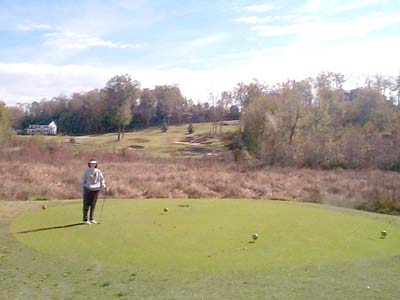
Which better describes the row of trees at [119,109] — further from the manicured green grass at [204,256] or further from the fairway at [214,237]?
the manicured green grass at [204,256]

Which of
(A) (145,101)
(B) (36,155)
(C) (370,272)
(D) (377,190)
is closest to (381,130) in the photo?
(D) (377,190)

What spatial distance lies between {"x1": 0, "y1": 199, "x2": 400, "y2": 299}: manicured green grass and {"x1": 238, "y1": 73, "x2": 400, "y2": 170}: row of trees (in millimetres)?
23640

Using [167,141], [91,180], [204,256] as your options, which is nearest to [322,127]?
[167,141]

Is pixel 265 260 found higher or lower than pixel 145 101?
lower

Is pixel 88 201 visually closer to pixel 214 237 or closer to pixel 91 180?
pixel 91 180

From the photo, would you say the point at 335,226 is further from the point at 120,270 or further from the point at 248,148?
the point at 248,148

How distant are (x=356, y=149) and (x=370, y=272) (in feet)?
99.7

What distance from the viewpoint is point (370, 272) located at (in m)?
8.05

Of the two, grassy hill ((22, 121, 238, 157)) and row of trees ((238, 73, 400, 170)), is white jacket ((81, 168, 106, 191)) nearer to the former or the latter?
row of trees ((238, 73, 400, 170))

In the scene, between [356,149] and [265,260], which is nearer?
[265,260]

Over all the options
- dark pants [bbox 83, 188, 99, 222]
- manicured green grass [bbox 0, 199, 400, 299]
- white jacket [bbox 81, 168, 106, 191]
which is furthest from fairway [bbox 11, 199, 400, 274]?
white jacket [bbox 81, 168, 106, 191]

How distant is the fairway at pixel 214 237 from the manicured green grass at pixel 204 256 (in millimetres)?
24

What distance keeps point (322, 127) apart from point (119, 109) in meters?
35.0

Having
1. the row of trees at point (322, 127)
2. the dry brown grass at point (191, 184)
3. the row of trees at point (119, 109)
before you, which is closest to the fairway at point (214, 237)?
the dry brown grass at point (191, 184)
